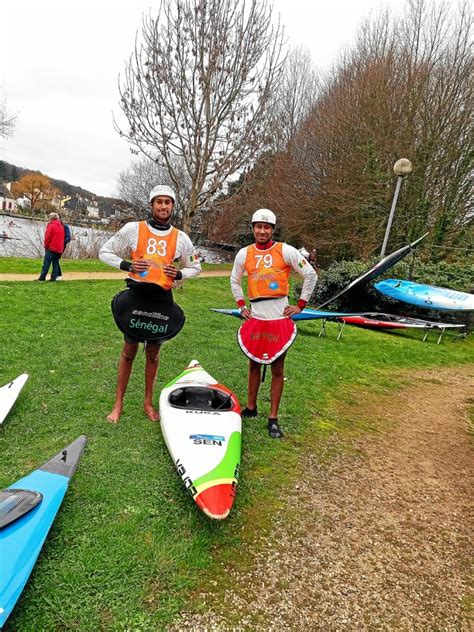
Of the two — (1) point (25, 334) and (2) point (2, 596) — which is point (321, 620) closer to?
(2) point (2, 596)

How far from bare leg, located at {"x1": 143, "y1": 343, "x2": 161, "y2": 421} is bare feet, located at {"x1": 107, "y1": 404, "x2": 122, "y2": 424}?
25cm

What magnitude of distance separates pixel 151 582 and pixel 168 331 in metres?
1.82

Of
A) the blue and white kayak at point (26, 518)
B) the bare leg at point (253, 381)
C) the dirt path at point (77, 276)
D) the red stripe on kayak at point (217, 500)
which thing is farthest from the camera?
the dirt path at point (77, 276)

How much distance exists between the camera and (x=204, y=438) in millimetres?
2900

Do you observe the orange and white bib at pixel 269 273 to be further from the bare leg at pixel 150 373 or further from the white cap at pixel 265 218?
the bare leg at pixel 150 373

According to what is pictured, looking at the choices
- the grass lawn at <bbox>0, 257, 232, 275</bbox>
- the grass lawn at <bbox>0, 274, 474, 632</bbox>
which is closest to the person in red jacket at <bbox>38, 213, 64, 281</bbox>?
the grass lawn at <bbox>0, 257, 232, 275</bbox>

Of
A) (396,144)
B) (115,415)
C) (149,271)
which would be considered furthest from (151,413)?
(396,144)

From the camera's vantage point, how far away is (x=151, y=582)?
6.53ft

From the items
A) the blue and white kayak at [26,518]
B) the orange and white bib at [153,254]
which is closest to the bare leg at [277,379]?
the orange and white bib at [153,254]

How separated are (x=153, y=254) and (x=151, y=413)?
139 centimetres

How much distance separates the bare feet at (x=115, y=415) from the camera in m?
3.50

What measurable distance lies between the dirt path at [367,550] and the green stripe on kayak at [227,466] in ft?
1.33

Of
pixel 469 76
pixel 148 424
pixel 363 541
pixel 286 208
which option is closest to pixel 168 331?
pixel 148 424

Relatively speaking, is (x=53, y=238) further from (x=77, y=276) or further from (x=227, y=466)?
(x=227, y=466)
